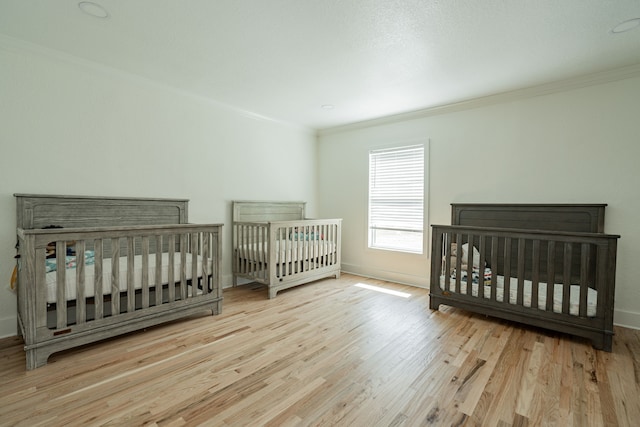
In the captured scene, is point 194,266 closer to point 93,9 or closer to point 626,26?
point 93,9

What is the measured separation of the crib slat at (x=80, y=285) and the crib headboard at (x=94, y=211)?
65cm

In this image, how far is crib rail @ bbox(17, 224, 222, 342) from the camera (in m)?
1.87

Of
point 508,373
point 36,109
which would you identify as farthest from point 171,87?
point 508,373

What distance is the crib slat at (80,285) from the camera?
202 cm

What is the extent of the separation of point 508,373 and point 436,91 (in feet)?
8.77

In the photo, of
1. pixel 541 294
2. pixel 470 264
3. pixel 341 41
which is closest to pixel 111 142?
pixel 341 41

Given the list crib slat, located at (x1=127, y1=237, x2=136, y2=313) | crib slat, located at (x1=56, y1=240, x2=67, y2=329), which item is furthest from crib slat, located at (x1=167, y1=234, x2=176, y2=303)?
crib slat, located at (x1=56, y1=240, x2=67, y2=329)

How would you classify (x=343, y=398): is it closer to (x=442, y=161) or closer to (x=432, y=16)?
(x=432, y=16)

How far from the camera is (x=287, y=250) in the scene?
137 inches

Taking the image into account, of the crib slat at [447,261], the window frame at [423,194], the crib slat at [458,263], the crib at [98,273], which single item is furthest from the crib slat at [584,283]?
the crib at [98,273]

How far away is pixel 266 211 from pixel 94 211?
6.47 feet

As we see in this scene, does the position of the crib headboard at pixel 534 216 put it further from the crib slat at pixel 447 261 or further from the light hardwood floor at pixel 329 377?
the light hardwood floor at pixel 329 377

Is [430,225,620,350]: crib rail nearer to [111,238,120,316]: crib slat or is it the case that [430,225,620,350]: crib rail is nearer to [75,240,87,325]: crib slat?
[111,238,120,316]: crib slat

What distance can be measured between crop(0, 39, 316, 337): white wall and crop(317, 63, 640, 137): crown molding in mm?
1756
